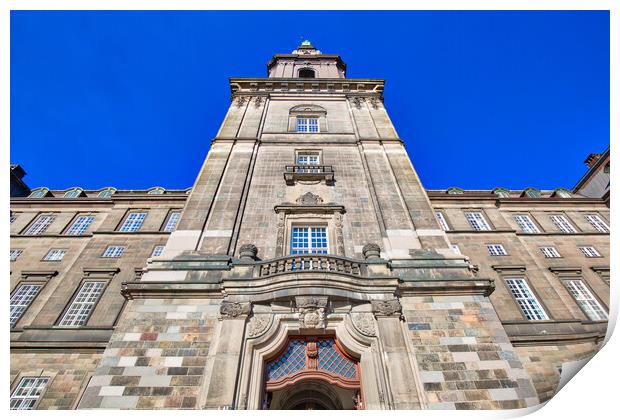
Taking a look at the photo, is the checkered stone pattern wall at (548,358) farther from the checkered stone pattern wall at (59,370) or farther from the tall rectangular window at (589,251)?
the checkered stone pattern wall at (59,370)

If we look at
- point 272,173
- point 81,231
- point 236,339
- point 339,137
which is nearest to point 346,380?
point 236,339

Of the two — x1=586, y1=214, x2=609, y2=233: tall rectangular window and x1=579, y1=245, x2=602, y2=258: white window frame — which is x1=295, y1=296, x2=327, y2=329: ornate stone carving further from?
x1=586, y1=214, x2=609, y2=233: tall rectangular window

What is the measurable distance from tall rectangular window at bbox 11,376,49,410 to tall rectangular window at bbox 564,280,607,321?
26886 mm

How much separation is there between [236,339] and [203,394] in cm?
160

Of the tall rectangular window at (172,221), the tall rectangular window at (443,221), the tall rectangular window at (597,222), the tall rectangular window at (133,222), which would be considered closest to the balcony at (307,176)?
the tall rectangular window at (172,221)

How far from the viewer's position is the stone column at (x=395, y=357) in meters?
8.55

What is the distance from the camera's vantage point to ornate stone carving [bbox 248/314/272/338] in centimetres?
992

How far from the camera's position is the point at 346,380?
961 cm

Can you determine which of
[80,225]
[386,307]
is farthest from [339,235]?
[80,225]

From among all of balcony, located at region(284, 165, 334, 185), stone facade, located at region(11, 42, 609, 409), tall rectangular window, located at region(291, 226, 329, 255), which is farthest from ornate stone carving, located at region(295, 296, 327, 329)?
balcony, located at region(284, 165, 334, 185)

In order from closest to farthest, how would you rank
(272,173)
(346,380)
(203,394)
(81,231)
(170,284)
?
(203,394), (346,380), (170,284), (272,173), (81,231)

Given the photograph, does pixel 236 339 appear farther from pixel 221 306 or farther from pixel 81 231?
pixel 81 231

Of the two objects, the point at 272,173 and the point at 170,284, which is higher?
the point at 272,173

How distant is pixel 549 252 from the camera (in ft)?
73.5
